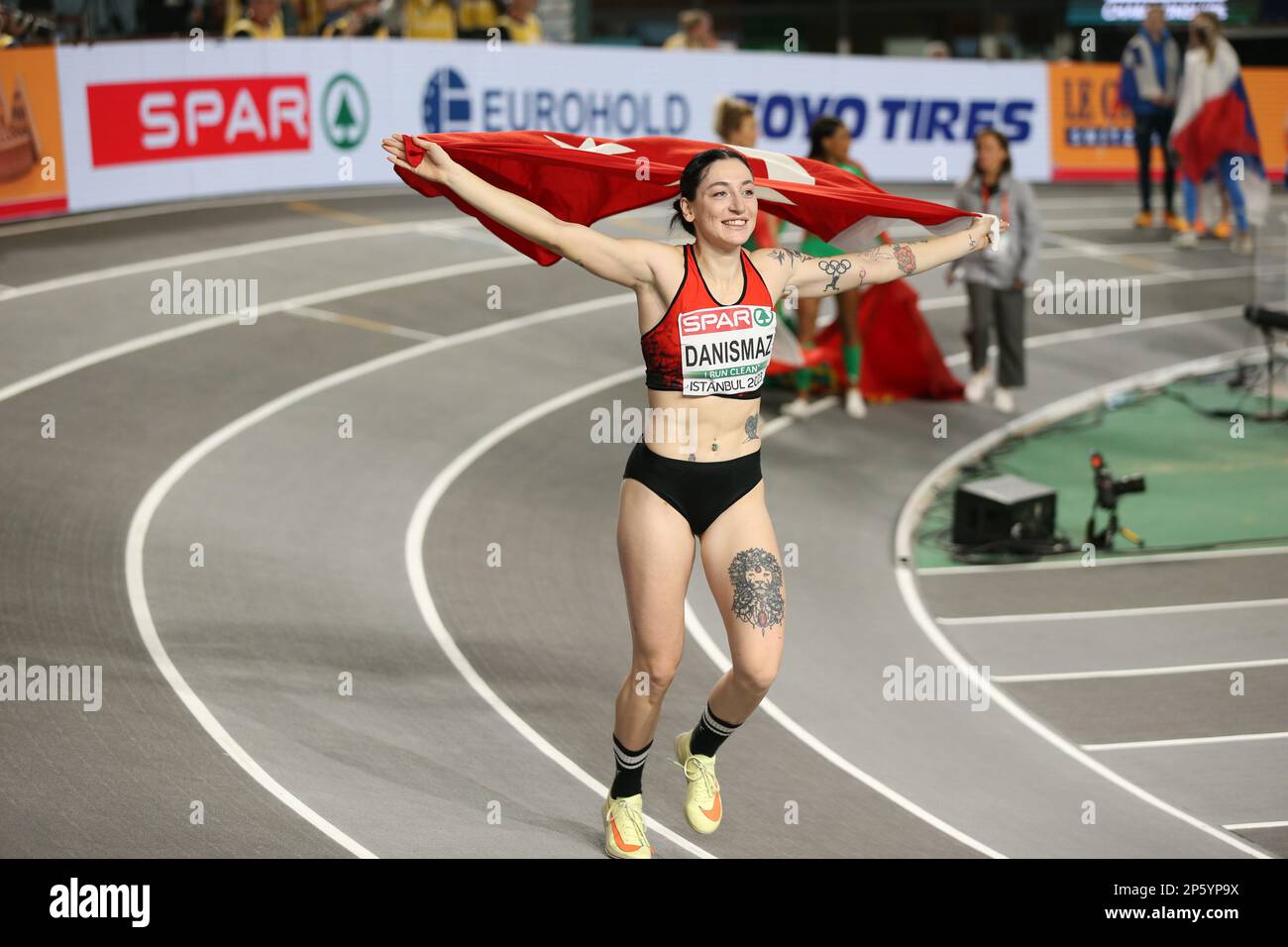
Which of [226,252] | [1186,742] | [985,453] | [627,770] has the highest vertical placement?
[226,252]

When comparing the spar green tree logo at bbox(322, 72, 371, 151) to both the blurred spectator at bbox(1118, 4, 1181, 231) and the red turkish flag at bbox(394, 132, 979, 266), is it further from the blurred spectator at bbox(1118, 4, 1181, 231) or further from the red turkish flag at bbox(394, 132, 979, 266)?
the red turkish flag at bbox(394, 132, 979, 266)

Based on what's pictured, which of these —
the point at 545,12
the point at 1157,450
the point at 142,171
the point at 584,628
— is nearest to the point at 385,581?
the point at 584,628

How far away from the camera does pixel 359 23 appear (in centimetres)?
1966

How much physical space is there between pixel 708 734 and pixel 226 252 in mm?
11615

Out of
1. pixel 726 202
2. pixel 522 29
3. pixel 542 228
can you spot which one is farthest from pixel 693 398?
pixel 522 29

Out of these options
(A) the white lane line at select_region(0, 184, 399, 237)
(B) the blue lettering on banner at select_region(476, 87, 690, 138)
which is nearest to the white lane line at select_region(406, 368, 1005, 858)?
(A) the white lane line at select_region(0, 184, 399, 237)

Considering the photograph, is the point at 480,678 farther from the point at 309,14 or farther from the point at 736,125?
the point at 309,14

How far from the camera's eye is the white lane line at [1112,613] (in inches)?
409

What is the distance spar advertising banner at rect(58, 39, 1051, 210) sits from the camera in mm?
17953

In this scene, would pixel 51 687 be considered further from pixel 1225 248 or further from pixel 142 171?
pixel 1225 248

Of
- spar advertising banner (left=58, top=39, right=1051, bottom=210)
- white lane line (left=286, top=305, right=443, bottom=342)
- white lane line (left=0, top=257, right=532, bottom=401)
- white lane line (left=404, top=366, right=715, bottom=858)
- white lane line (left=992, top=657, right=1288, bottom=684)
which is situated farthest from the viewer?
spar advertising banner (left=58, top=39, right=1051, bottom=210)

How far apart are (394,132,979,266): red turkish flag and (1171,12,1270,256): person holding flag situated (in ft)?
40.0

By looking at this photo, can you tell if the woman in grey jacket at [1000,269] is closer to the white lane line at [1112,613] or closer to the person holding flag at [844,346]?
the person holding flag at [844,346]

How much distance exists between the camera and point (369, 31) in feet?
65.2
